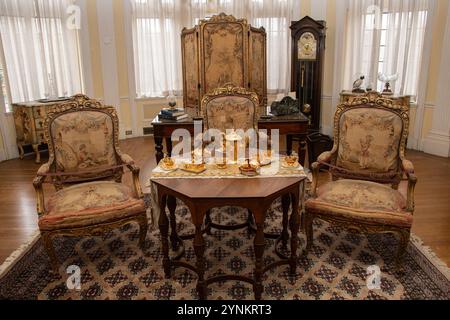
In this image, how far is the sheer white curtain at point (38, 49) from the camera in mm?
5184

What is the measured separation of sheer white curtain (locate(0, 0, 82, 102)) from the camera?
5184 mm

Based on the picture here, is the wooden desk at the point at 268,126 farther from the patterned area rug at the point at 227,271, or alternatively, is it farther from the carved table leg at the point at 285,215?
the carved table leg at the point at 285,215

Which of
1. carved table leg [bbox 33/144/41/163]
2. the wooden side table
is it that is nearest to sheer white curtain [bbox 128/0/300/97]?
carved table leg [bbox 33/144/41/163]

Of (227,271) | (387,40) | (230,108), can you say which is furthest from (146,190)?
(387,40)

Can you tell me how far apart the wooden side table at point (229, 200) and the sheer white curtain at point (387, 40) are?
3.89m

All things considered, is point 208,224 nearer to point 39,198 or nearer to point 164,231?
point 164,231

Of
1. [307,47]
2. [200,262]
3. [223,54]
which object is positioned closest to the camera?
[200,262]

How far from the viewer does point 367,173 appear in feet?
9.69

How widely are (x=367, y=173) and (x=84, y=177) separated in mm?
2282

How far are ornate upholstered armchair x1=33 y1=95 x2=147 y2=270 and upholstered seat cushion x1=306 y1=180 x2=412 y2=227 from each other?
4.28 feet

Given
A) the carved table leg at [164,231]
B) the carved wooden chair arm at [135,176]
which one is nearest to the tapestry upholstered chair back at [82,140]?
the carved wooden chair arm at [135,176]
